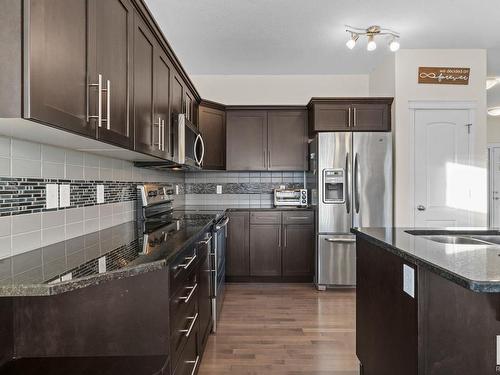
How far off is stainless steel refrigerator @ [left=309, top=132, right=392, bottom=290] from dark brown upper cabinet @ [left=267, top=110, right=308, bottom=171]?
0.46 metres

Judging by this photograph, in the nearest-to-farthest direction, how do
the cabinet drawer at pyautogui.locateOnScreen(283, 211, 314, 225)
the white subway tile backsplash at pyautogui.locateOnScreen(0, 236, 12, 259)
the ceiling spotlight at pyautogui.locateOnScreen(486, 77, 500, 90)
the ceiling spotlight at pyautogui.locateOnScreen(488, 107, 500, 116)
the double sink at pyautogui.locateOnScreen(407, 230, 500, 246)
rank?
the white subway tile backsplash at pyautogui.locateOnScreen(0, 236, 12, 259)
the double sink at pyautogui.locateOnScreen(407, 230, 500, 246)
the cabinet drawer at pyautogui.locateOnScreen(283, 211, 314, 225)
the ceiling spotlight at pyautogui.locateOnScreen(486, 77, 500, 90)
the ceiling spotlight at pyautogui.locateOnScreen(488, 107, 500, 116)

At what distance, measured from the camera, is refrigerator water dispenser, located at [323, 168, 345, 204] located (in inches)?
142

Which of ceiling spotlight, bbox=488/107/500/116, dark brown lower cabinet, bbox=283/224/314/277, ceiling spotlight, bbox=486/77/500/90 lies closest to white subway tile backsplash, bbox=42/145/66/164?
dark brown lower cabinet, bbox=283/224/314/277

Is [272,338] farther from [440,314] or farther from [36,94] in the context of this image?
[36,94]

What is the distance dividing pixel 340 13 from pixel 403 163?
1.75 metres

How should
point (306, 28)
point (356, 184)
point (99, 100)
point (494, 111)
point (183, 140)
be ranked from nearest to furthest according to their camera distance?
point (99, 100), point (183, 140), point (306, 28), point (356, 184), point (494, 111)

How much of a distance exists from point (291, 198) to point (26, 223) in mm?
3172

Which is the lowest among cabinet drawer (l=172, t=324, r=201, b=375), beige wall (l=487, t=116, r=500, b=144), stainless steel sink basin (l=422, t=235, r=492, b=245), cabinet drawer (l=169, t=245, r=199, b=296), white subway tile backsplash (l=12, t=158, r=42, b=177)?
cabinet drawer (l=172, t=324, r=201, b=375)

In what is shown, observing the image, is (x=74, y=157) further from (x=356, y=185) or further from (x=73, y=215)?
(x=356, y=185)

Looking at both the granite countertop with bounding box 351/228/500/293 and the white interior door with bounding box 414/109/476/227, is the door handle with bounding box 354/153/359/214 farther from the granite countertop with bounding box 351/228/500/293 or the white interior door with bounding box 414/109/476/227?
the granite countertop with bounding box 351/228/500/293

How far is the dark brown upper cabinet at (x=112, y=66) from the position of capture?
1.28m

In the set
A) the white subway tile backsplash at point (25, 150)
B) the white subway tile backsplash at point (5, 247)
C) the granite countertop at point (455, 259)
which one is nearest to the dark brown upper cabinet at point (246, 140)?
the granite countertop at point (455, 259)

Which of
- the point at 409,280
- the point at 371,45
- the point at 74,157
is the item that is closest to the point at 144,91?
the point at 74,157

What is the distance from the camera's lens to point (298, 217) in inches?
153
